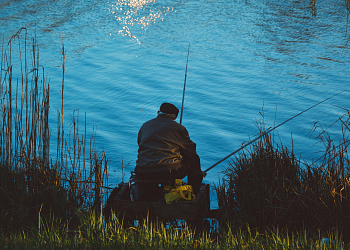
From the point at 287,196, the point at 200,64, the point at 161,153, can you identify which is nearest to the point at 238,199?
the point at 287,196

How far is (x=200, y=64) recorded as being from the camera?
416 inches

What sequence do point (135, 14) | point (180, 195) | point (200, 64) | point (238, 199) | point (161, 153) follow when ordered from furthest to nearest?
point (135, 14), point (200, 64), point (238, 199), point (161, 153), point (180, 195)

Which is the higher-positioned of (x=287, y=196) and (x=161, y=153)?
(x=161, y=153)

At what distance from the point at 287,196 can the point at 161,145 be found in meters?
1.28

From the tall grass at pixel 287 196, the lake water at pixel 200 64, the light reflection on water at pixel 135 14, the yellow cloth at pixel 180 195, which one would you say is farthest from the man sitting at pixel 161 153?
the light reflection on water at pixel 135 14

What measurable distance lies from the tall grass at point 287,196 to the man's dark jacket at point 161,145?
0.66m

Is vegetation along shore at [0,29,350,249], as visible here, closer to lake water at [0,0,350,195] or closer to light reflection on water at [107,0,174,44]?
lake water at [0,0,350,195]

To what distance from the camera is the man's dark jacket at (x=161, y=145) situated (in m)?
4.04

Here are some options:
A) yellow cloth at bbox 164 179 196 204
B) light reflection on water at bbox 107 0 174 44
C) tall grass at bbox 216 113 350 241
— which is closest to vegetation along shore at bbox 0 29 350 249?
tall grass at bbox 216 113 350 241

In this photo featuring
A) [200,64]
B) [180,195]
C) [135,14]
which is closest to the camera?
[180,195]

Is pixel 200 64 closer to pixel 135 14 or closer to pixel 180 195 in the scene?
pixel 135 14

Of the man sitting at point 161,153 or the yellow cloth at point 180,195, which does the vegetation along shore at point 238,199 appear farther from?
the man sitting at point 161,153

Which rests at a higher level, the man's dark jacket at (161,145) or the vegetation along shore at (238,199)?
the man's dark jacket at (161,145)

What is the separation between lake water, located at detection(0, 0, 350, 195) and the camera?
7293 millimetres
